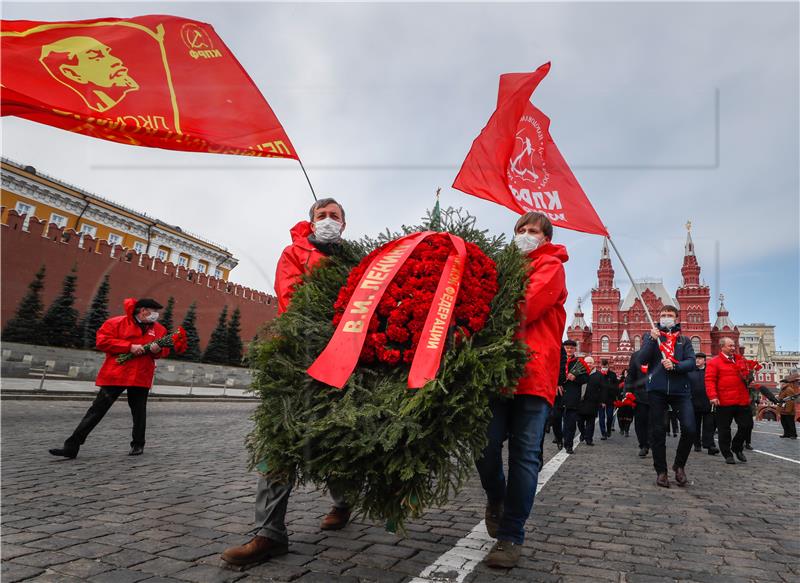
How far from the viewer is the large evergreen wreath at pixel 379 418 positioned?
7.63 ft

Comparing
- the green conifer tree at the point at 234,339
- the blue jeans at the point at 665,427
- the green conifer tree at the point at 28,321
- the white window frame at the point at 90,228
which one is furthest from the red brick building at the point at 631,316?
the blue jeans at the point at 665,427

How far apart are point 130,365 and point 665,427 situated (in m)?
6.30

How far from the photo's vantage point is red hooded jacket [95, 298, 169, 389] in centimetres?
607

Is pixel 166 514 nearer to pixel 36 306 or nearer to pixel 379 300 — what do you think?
pixel 379 300

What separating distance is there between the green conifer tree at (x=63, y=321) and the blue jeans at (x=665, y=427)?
28.9 meters

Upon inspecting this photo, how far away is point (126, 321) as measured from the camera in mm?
6379

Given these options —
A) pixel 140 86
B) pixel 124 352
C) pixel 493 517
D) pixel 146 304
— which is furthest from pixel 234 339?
pixel 493 517

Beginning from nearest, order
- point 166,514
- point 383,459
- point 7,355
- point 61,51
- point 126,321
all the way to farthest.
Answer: point 383,459 → point 166,514 → point 61,51 → point 126,321 → point 7,355

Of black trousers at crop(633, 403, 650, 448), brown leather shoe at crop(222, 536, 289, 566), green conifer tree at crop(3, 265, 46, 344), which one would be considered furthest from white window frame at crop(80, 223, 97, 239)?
brown leather shoe at crop(222, 536, 289, 566)

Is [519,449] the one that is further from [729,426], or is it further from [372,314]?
[729,426]

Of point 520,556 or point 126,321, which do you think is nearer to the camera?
point 520,556

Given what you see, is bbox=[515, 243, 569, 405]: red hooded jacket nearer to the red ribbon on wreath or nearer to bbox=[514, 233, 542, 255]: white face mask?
bbox=[514, 233, 542, 255]: white face mask

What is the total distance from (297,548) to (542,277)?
82.9 inches

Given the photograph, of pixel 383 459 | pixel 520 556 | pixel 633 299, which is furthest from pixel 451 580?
pixel 633 299
